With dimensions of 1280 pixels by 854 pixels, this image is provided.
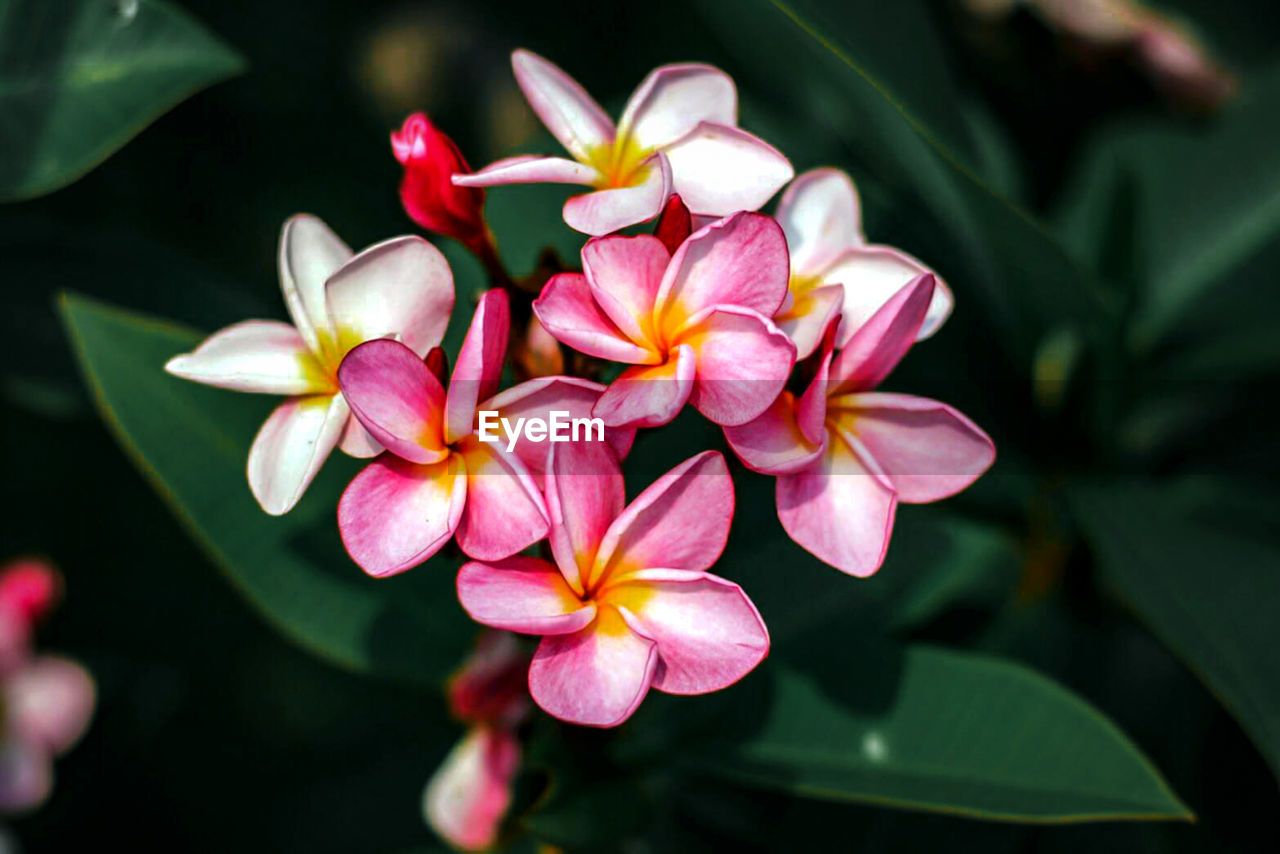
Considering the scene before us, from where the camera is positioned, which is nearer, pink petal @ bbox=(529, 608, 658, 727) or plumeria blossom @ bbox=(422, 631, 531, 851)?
pink petal @ bbox=(529, 608, 658, 727)

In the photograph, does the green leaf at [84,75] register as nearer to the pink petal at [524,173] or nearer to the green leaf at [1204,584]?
the pink petal at [524,173]

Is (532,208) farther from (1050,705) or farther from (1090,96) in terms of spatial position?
(1090,96)

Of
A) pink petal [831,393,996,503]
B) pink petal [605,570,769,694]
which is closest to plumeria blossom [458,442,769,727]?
pink petal [605,570,769,694]

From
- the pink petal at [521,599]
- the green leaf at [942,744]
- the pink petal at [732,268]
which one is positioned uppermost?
the pink petal at [732,268]

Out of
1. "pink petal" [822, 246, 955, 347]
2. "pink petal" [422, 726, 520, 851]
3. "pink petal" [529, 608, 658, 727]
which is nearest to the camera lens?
"pink petal" [529, 608, 658, 727]

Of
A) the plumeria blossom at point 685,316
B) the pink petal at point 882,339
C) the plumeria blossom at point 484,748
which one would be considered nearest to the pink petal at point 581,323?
the plumeria blossom at point 685,316

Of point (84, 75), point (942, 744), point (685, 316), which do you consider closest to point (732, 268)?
point (685, 316)

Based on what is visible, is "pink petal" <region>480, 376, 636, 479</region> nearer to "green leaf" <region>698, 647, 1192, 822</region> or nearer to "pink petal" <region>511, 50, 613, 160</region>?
"pink petal" <region>511, 50, 613, 160</region>
